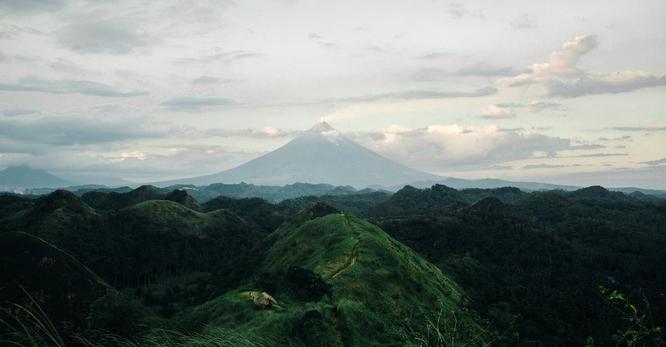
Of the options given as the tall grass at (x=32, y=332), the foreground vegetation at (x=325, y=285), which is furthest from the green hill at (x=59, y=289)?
the tall grass at (x=32, y=332)

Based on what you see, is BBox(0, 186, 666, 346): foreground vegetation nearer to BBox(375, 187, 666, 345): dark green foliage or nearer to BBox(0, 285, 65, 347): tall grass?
BBox(0, 285, 65, 347): tall grass

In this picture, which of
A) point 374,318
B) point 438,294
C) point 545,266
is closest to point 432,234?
point 545,266

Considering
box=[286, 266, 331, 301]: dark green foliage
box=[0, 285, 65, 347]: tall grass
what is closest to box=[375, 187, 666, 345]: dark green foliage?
box=[286, 266, 331, 301]: dark green foliage

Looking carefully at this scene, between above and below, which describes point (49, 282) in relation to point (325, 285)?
below

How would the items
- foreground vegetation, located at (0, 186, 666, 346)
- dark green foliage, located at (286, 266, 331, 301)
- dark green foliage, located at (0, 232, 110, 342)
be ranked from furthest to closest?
dark green foliage, located at (0, 232, 110, 342) < dark green foliage, located at (286, 266, 331, 301) < foreground vegetation, located at (0, 186, 666, 346)

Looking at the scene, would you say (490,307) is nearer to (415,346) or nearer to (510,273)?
(510,273)

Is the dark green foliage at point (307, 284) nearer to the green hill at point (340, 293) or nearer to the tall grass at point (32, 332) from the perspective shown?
the green hill at point (340, 293)

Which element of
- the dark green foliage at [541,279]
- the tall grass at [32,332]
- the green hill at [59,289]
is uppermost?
the tall grass at [32,332]

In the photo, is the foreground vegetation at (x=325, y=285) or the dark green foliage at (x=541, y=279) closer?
the foreground vegetation at (x=325, y=285)

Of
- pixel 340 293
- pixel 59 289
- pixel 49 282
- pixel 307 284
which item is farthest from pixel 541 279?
pixel 49 282

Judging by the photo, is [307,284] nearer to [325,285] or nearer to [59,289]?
[325,285]

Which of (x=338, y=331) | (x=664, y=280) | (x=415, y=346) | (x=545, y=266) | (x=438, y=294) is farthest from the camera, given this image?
(x=545, y=266)
